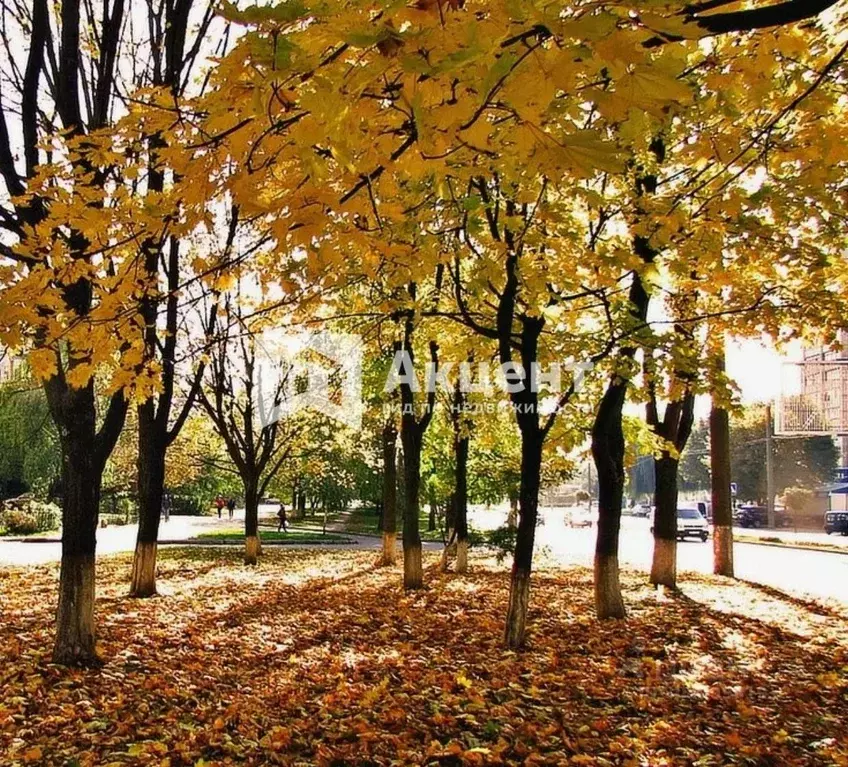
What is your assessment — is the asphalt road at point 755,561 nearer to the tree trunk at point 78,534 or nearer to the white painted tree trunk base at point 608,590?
the white painted tree trunk base at point 608,590

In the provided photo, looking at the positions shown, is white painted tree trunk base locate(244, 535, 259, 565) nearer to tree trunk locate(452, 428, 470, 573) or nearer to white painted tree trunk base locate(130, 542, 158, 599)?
tree trunk locate(452, 428, 470, 573)

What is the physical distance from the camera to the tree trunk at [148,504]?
10.2m

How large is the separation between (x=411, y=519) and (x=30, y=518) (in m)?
21.6

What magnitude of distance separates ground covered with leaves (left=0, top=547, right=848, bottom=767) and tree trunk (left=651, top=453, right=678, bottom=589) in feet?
4.31

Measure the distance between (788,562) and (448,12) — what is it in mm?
21433

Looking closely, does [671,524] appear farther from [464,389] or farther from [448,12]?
[448,12]

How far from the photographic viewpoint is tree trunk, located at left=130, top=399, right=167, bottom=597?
1021 centimetres

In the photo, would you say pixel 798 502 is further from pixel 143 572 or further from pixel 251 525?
pixel 143 572

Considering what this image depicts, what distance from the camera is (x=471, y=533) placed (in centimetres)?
1708

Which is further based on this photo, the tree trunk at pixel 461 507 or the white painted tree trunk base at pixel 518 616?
the tree trunk at pixel 461 507

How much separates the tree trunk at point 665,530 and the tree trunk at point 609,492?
312 cm

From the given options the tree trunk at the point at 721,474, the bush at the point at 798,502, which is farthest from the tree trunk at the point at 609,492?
the bush at the point at 798,502

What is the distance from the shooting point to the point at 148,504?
415 inches

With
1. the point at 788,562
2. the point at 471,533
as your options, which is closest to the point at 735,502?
the point at 788,562
